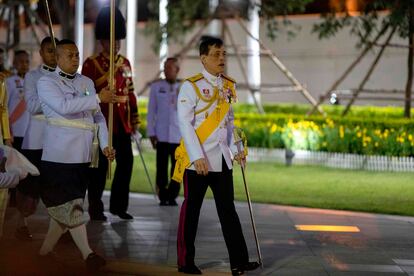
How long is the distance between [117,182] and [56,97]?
2.98 metres

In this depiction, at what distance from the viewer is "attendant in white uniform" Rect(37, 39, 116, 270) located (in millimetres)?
7949

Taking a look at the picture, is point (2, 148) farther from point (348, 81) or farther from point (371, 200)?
point (348, 81)

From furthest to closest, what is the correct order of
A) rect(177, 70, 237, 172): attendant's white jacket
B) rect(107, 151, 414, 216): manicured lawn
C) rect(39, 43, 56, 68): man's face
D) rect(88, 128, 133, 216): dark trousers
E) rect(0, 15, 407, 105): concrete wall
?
rect(0, 15, 407, 105): concrete wall → rect(107, 151, 414, 216): manicured lawn → rect(88, 128, 133, 216): dark trousers → rect(39, 43, 56, 68): man's face → rect(177, 70, 237, 172): attendant's white jacket

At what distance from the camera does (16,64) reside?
11.2m

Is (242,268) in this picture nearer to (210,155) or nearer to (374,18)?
(210,155)

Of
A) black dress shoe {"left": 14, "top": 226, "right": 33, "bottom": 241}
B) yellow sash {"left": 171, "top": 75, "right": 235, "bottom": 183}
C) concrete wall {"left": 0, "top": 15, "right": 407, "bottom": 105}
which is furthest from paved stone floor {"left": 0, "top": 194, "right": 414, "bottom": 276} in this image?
concrete wall {"left": 0, "top": 15, "right": 407, "bottom": 105}

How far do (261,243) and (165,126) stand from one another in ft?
10.3

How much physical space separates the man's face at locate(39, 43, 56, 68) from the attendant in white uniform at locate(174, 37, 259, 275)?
1.81 metres

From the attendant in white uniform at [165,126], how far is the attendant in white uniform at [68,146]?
3.79m

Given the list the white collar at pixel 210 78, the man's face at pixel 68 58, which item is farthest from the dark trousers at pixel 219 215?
the man's face at pixel 68 58

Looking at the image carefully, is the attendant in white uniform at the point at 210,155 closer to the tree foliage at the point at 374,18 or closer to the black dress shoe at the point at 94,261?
the black dress shoe at the point at 94,261

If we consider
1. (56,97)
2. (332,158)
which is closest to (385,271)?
(56,97)

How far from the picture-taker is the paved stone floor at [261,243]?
806 centimetres

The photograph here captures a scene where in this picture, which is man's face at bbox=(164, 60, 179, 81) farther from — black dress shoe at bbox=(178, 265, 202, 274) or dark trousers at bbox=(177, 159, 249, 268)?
black dress shoe at bbox=(178, 265, 202, 274)
